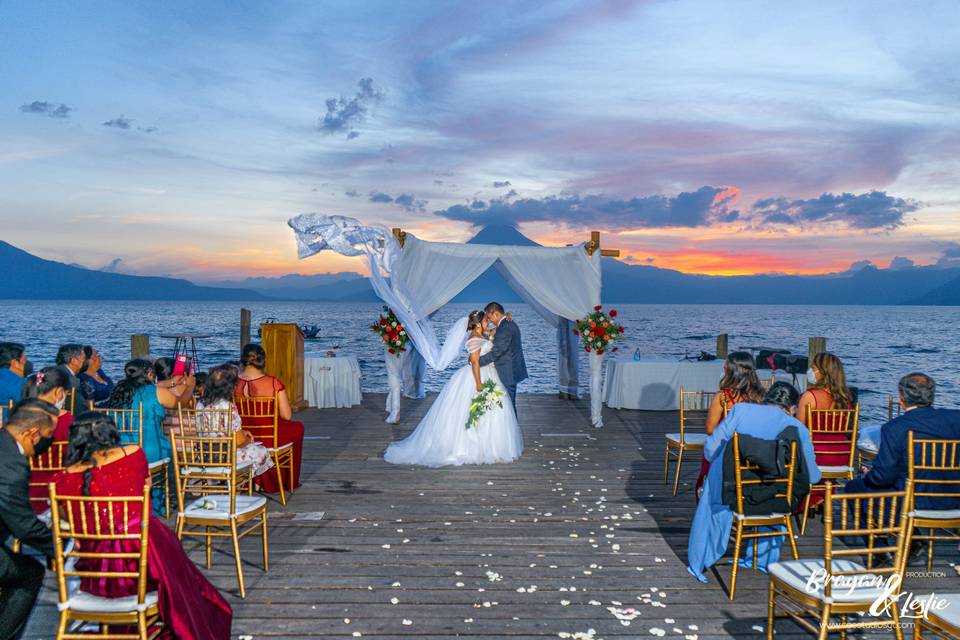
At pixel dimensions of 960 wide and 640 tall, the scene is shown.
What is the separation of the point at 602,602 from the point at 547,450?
4.24 meters

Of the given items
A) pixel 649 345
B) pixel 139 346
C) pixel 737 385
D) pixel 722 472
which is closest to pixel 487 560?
pixel 722 472

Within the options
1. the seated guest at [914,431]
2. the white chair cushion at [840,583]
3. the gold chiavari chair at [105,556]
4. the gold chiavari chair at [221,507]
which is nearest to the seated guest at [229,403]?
the gold chiavari chair at [221,507]

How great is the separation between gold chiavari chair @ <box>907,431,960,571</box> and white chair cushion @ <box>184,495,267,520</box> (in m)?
4.05

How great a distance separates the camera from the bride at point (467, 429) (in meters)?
7.33

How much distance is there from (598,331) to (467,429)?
3217mm

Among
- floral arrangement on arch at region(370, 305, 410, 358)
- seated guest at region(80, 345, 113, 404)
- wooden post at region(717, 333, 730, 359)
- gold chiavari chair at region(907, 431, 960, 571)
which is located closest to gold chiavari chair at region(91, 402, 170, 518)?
seated guest at region(80, 345, 113, 404)

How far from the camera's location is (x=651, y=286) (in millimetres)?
163500

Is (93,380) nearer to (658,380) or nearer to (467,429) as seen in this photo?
(467,429)

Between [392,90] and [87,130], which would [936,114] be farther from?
[87,130]

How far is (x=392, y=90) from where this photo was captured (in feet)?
46.9

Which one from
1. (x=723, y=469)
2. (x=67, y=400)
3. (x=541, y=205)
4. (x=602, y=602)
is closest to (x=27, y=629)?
(x=67, y=400)

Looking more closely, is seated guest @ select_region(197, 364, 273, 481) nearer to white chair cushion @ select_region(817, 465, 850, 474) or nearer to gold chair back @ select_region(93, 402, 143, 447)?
gold chair back @ select_region(93, 402, 143, 447)

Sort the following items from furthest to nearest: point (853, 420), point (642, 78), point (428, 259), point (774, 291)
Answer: point (774, 291)
point (642, 78)
point (428, 259)
point (853, 420)

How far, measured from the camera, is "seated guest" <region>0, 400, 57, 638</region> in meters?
3.26
